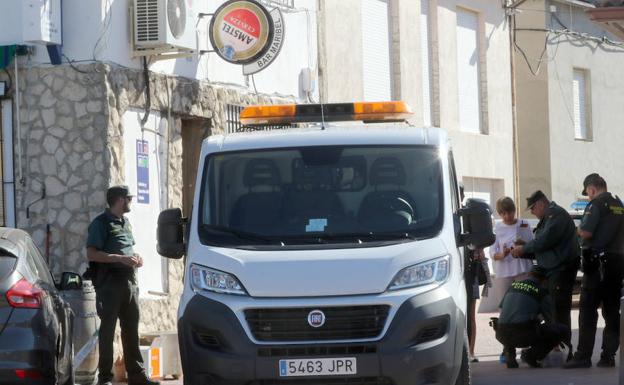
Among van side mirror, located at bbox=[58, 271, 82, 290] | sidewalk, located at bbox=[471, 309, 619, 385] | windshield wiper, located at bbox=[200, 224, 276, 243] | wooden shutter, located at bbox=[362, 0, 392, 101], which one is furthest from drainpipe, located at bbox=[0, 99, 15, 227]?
wooden shutter, located at bbox=[362, 0, 392, 101]

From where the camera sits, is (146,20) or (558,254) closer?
(558,254)

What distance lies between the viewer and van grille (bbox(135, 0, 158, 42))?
15.4 metres

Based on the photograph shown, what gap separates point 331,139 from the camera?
34.0 feet

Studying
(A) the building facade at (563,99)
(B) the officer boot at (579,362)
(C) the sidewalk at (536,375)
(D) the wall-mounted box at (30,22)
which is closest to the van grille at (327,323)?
(C) the sidewalk at (536,375)

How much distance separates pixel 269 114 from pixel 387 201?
6.15 feet

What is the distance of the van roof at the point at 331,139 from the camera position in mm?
10320

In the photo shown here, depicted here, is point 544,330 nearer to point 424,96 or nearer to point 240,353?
point 240,353

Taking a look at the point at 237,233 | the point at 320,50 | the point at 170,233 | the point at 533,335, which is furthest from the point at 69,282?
the point at 320,50

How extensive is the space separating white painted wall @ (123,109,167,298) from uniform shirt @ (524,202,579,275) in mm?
4431

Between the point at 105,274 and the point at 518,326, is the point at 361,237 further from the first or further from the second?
the point at 518,326

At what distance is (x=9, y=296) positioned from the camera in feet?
29.4

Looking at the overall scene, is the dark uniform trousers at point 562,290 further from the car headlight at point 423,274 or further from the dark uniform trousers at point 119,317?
the car headlight at point 423,274

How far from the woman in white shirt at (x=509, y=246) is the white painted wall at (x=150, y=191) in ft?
12.8

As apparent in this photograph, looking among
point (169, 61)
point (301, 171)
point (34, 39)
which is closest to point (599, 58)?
point (169, 61)
